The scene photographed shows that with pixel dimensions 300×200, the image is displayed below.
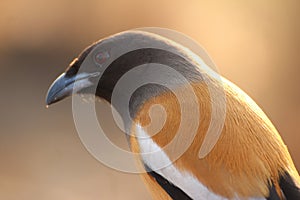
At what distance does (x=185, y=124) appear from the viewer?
3.09m

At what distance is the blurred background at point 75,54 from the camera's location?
20.3 ft

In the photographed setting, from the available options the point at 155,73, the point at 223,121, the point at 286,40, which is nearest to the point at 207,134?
the point at 223,121

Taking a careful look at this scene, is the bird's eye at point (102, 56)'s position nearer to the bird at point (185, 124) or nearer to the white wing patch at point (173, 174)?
the bird at point (185, 124)

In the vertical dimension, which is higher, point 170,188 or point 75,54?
point 170,188

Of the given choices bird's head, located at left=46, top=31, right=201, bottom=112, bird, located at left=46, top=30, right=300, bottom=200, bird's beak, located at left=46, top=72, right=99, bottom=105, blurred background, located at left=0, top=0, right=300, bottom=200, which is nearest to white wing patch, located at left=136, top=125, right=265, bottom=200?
bird, located at left=46, top=30, right=300, bottom=200

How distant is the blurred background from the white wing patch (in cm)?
275

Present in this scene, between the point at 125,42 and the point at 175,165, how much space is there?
57cm

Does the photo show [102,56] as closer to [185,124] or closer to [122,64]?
[122,64]

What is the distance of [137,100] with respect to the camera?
3303 mm

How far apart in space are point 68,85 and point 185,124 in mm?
607

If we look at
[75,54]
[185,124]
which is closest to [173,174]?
[185,124]

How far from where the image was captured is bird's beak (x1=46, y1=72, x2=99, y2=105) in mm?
3389

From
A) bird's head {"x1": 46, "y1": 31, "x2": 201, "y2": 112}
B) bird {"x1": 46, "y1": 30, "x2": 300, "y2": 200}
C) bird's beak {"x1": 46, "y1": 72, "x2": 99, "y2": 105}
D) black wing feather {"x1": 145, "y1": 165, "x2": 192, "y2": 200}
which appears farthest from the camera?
bird's beak {"x1": 46, "y1": 72, "x2": 99, "y2": 105}

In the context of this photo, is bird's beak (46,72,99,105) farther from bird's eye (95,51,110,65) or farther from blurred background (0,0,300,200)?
blurred background (0,0,300,200)
